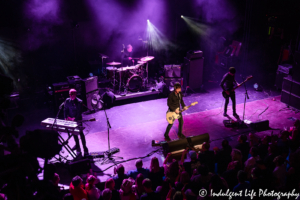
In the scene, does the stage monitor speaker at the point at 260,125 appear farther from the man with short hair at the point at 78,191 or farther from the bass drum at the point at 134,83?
the man with short hair at the point at 78,191

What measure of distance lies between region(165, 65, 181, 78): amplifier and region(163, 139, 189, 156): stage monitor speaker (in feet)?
16.8

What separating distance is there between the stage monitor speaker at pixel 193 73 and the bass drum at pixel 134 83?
78.5 inches

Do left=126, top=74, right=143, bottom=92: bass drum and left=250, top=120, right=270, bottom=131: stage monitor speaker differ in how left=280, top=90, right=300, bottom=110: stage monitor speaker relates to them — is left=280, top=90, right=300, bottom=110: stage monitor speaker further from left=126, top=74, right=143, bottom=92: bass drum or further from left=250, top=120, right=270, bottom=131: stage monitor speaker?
left=126, top=74, right=143, bottom=92: bass drum

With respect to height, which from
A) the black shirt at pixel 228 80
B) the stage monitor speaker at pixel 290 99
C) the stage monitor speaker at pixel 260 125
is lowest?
the stage monitor speaker at pixel 260 125

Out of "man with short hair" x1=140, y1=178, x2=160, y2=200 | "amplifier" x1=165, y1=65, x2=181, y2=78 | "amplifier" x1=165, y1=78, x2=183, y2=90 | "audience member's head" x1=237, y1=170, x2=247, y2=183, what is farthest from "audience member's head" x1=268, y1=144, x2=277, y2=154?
"amplifier" x1=165, y1=65, x2=181, y2=78

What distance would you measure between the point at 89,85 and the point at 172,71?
352cm

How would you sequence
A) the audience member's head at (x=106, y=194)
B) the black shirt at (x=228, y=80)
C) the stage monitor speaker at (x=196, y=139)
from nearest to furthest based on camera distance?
the audience member's head at (x=106, y=194) < the stage monitor speaker at (x=196, y=139) < the black shirt at (x=228, y=80)

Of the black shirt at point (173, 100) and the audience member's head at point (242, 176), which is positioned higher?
the black shirt at point (173, 100)

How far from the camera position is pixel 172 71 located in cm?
1122

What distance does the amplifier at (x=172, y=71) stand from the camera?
11156 mm

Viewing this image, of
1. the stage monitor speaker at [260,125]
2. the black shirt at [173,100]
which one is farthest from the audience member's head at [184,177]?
the stage monitor speaker at [260,125]

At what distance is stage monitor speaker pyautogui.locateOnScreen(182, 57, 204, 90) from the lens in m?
11.4

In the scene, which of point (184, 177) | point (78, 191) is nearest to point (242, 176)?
point (184, 177)

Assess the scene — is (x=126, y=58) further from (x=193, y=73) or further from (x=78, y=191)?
(x=78, y=191)
